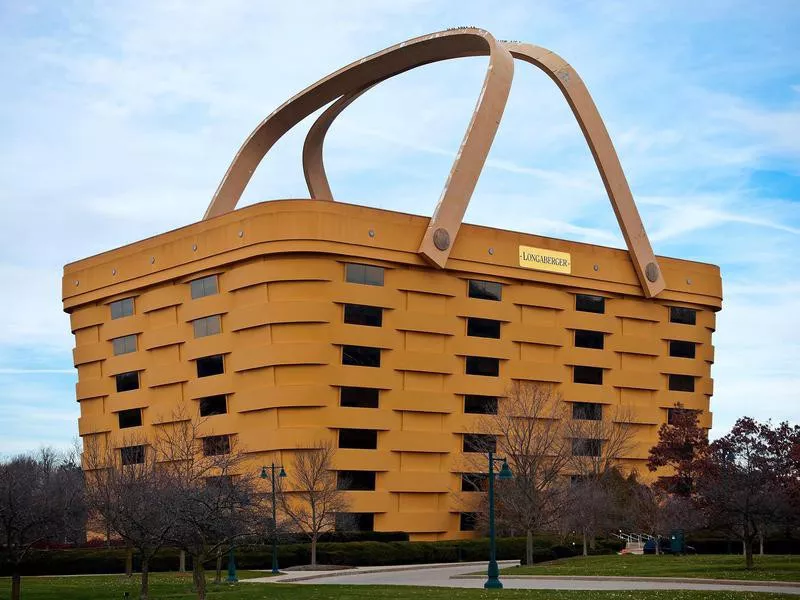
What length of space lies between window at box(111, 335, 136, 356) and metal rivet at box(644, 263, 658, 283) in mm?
39488

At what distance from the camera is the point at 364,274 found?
247 ft

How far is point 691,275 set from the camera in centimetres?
9344

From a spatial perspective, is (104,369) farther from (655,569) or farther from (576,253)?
(655,569)

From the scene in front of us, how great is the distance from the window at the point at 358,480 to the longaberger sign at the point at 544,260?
19.5 m

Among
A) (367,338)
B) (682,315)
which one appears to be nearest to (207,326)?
(367,338)

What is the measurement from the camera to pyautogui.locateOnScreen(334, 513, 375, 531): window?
71.6m

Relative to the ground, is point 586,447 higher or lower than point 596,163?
lower

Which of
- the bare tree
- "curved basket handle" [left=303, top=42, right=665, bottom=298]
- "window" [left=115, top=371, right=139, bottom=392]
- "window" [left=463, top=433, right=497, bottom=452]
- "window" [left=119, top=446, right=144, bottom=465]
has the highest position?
"curved basket handle" [left=303, top=42, right=665, bottom=298]

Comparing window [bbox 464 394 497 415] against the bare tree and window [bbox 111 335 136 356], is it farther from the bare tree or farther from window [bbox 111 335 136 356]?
window [bbox 111 335 136 356]

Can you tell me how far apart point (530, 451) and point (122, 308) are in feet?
112

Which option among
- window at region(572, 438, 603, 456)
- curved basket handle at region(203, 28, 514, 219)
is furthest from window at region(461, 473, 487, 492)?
curved basket handle at region(203, 28, 514, 219)

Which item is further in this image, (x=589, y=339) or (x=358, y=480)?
(x=589, y=339)

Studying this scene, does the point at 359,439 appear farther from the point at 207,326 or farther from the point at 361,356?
the point at 207,326

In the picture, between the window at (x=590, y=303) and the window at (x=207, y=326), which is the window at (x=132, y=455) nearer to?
the window at (x=207, y=326)
